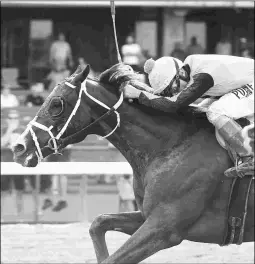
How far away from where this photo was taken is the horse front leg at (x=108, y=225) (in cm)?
604

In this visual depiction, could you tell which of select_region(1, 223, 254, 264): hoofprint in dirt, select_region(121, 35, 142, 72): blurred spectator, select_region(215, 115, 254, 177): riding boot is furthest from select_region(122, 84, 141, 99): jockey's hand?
select_region(121, 35, 142, 72): blurred spectator

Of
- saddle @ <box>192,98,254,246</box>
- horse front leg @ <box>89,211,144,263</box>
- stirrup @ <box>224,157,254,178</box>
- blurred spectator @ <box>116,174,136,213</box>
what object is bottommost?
blurred spectator @ <box>116,174,136,213</box>

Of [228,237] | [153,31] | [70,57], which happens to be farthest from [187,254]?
[153,31]

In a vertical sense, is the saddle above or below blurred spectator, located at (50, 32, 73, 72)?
below

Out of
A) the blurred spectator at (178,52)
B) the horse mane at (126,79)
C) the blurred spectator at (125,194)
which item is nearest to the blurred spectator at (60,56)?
the blurred spectator at (178,52)

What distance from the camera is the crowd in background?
33.4ft

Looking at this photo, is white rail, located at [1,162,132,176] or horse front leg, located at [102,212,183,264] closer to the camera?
horse front leg, located at [102,212,183,264]

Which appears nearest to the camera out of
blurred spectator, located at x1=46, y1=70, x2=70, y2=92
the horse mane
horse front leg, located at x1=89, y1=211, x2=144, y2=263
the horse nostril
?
the horse nostril

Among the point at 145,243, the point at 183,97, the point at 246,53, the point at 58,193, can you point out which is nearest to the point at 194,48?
the point at 246,53

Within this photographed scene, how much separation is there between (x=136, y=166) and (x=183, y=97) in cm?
59

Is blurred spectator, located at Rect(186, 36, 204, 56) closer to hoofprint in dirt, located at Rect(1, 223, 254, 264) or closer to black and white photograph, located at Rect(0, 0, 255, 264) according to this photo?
black and white photograph, located at Rect(0, 0, 255, 264)

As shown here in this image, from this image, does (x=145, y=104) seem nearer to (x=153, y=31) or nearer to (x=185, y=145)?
(x=185, y=145)

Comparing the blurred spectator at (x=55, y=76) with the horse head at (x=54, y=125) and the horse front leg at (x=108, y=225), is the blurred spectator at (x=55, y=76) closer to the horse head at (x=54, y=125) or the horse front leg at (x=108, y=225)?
the horse front leg at (x=108, y=225)

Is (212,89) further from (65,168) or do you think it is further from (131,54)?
(131,54)
